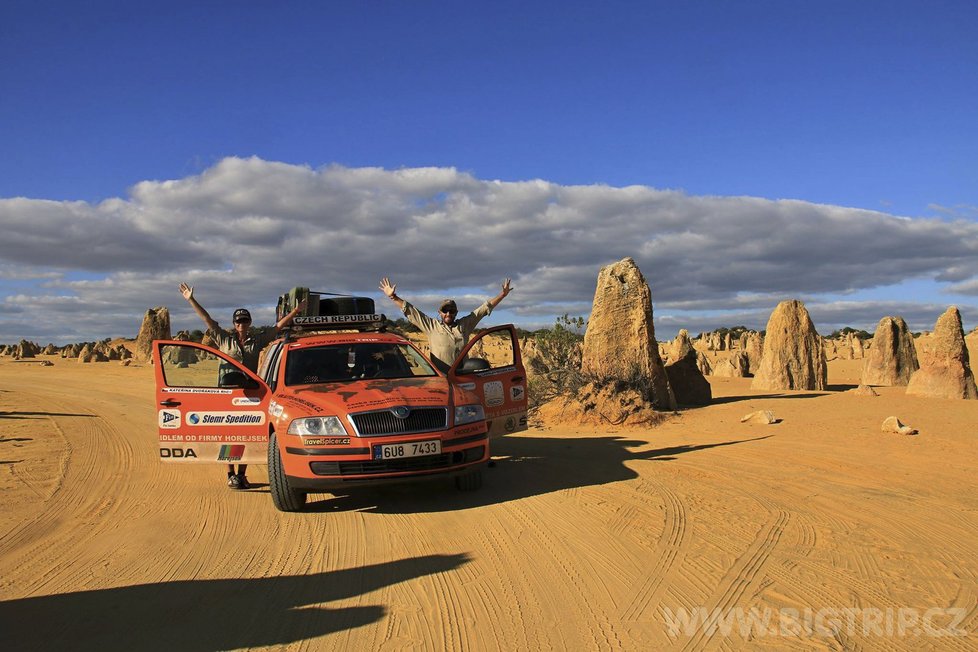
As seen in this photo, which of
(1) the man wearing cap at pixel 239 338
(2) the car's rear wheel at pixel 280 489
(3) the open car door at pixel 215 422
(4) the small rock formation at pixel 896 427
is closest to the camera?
(2) the car's rear wheel at pixel 280 489

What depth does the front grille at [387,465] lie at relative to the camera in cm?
661

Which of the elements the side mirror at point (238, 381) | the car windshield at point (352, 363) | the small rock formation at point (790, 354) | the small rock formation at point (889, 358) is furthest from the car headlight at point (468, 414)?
the small rock formation at point (889, 358)

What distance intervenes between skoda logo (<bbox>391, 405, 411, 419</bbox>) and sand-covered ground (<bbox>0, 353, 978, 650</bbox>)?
3.09ft

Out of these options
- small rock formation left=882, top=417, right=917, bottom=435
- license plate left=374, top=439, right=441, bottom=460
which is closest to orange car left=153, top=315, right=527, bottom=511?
license plate left=374, top=439, right=441, bottom=460

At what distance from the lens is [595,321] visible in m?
16.1

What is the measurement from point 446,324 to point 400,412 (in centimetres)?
268

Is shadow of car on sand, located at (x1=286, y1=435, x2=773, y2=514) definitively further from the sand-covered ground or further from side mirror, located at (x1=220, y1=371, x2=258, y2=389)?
side mirror, located at (x1=220, y1=371, x2=258, y2=389)

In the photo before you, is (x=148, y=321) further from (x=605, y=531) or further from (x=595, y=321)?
(x=605, y=531)

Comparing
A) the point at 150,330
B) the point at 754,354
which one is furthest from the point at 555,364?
the point at 150,330

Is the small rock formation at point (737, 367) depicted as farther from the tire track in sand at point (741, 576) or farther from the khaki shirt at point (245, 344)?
the tire track in sand at point (741, 576)

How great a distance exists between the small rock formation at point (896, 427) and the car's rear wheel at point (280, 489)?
30.7 ft

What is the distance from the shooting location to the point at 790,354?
21.1 metres

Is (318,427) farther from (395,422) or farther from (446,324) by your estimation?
(446,324)

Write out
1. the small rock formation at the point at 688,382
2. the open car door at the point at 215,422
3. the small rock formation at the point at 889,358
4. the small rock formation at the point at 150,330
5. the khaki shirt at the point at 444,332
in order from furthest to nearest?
the small rock formation at the point at 150,330
the small rock formation at the point at 889,358
the small rock formation at the point at 688,382
the khaki shirt at the point at 444,332
the open car door at the point at 215,422
